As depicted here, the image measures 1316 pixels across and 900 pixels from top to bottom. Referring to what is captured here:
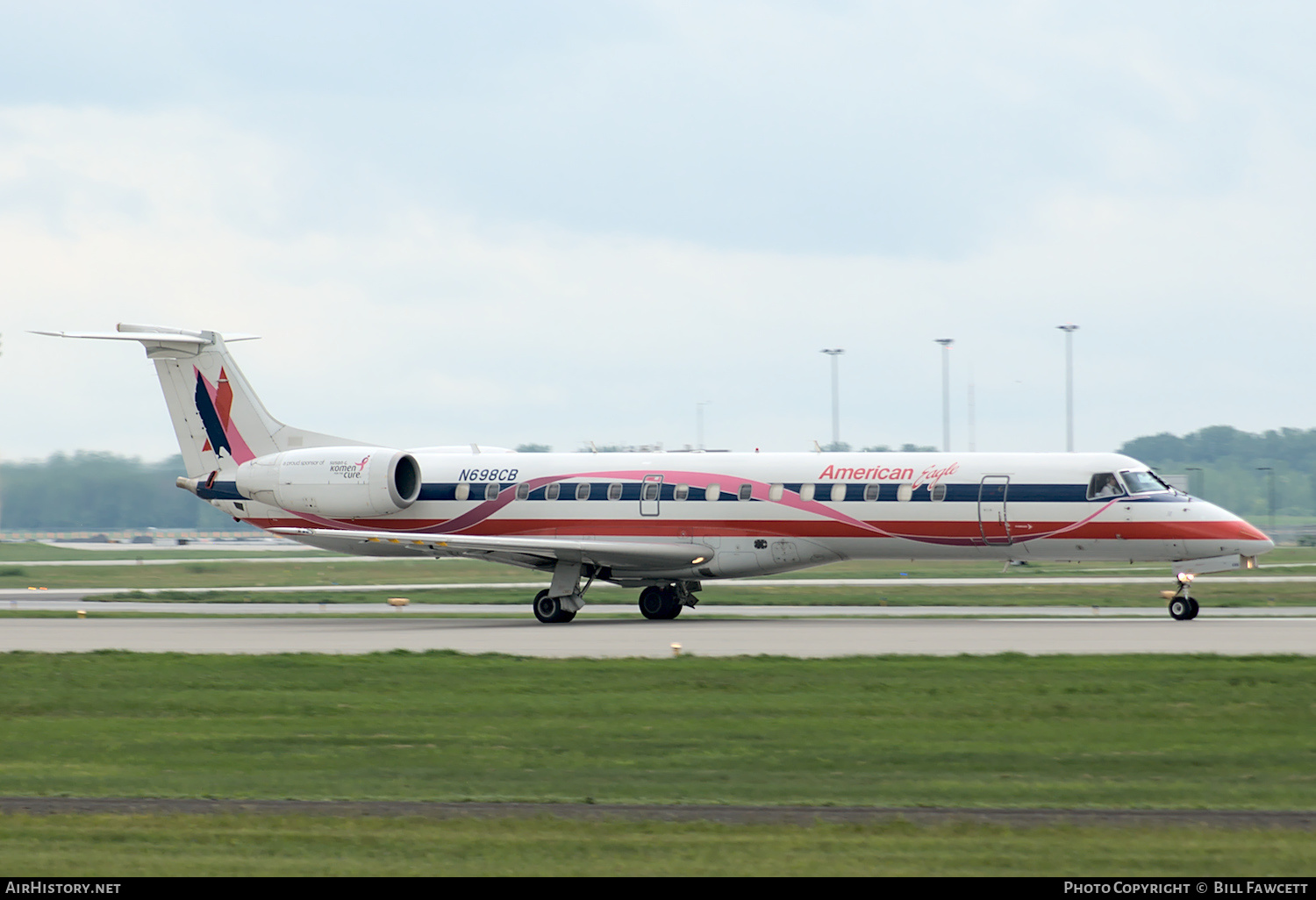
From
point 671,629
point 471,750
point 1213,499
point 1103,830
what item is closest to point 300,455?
point 671,629

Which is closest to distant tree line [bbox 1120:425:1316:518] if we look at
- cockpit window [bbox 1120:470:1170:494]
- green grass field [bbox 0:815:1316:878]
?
cockpit window [bbox 1120:470:1170:494]

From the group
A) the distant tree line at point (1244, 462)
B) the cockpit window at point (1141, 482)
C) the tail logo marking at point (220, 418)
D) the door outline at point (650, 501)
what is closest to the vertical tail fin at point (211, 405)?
the tail logo marking at point (220, 418)

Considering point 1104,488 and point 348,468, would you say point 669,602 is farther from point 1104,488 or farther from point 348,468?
point 1104,488

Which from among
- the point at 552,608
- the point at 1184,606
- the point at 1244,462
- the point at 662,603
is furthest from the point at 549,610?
the point at 1244,462

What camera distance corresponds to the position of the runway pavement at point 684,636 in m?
26.3

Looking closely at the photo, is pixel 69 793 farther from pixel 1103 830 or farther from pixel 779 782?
pixel 1103 830

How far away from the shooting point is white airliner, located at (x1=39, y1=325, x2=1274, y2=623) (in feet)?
107

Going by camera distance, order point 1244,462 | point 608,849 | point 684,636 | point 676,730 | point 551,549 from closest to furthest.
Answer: point 608,849 < point 676,730 < point 684,636 < point 551,549 < point 1244,462

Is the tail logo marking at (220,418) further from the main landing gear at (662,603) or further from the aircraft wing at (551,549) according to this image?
the main landing gear at (662,603)

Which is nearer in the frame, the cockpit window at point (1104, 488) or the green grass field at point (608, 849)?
the green grass field at point (608, 849)

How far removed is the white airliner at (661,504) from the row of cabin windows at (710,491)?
0.04 meters

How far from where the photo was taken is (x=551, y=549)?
115ft

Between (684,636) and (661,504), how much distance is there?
5876 millimetres

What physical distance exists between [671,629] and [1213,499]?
128 metres
